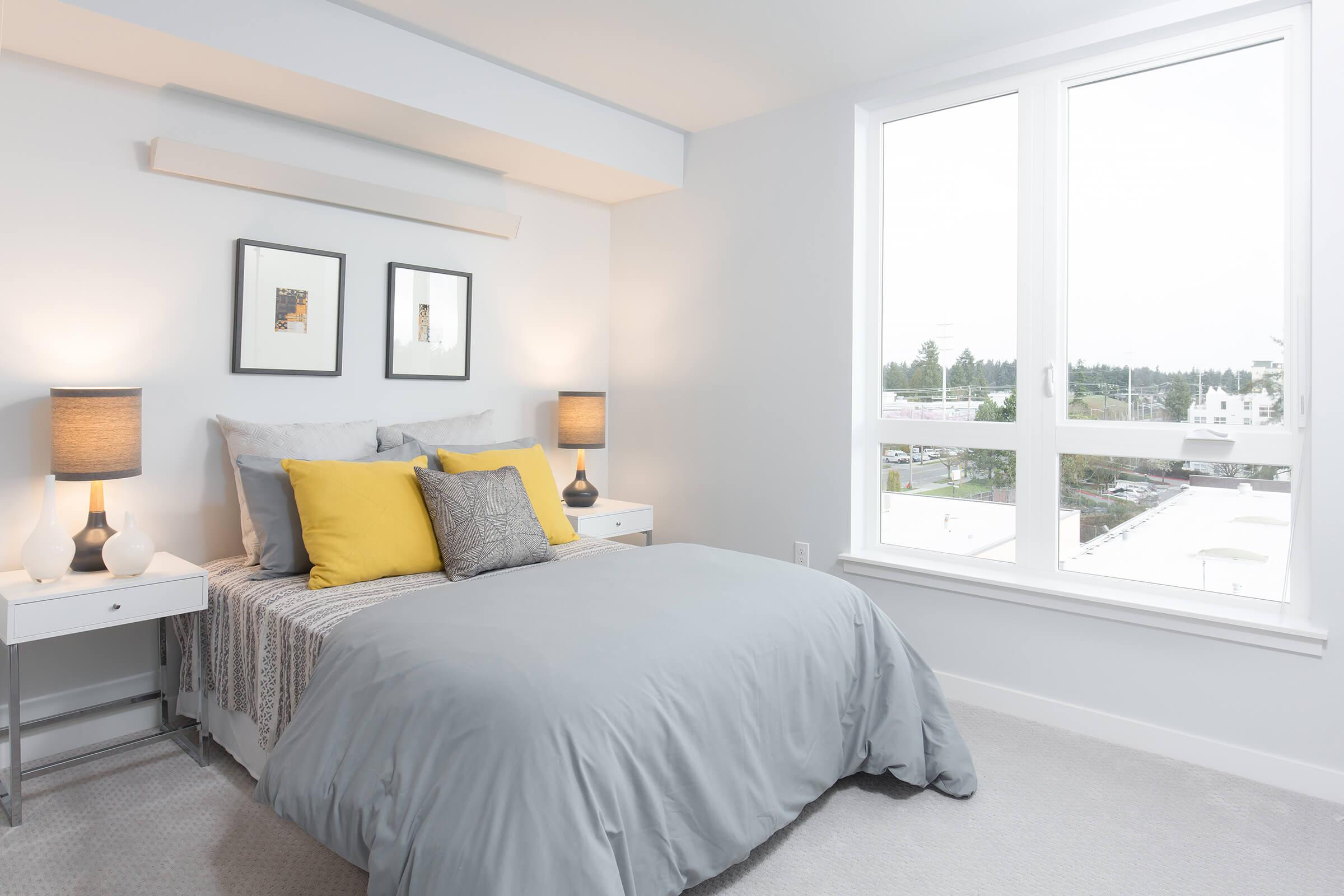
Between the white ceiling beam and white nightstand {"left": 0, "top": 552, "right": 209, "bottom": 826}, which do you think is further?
the white ceiling beam

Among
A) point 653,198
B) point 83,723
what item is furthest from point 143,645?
point 653,198

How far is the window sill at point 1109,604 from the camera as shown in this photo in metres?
2.47

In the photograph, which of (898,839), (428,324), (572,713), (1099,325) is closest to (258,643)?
(572,713)

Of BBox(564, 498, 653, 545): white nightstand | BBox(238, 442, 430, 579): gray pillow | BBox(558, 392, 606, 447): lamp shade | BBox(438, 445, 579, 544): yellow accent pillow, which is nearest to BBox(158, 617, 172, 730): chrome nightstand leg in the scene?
BBox(238, 442, 430, 579): gray pillow

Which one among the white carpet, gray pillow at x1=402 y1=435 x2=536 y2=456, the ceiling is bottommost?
the white carpet

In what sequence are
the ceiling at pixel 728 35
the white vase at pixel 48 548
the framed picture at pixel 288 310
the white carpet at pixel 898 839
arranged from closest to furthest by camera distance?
the white carpet at pixel 898 839, the white vase at pixel 48 548, the ceiling at pixel 728 35, the framed picture at pixel 288 310

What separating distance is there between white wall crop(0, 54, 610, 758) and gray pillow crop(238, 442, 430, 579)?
0.40m

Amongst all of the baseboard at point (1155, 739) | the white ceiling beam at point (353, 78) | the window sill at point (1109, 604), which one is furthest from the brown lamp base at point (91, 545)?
the baseboard at point (1155, 739)

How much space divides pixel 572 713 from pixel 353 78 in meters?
2.47

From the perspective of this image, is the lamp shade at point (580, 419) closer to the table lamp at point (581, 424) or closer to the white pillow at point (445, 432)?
the table lamp at point (581, 424)

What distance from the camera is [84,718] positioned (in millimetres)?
2646

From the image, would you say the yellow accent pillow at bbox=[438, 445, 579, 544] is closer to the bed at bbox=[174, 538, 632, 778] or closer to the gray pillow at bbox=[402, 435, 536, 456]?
the gray pillow at bbox=[402, 435, 536, 456]

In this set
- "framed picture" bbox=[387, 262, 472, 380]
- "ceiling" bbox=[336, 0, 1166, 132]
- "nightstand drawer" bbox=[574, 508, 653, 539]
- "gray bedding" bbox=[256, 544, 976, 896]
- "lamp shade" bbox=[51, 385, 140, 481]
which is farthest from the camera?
"nightstand drawer" bbox=[574, 508, 653, 539]

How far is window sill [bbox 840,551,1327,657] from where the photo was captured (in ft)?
8.09
